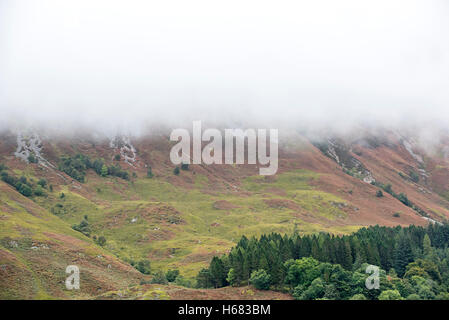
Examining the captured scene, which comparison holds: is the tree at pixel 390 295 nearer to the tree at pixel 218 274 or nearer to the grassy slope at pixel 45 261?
the tree at pixel 218 274

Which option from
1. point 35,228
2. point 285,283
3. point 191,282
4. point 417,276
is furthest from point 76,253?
point 417,276

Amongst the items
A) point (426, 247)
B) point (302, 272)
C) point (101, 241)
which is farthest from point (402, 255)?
point (101, 241)

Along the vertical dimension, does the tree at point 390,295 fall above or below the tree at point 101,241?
below

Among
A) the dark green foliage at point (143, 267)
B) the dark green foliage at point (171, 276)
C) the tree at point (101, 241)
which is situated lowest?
the dark green foliage at point (171, 276)

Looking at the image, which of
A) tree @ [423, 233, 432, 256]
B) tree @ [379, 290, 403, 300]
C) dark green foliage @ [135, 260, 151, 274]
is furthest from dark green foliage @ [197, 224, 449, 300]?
dark green foliage @ [135, 260, 151, 274]

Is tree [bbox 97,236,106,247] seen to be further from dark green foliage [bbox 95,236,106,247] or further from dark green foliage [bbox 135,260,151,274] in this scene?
dark green foliage [bbox 135,260,151,274]

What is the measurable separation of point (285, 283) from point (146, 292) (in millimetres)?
36168

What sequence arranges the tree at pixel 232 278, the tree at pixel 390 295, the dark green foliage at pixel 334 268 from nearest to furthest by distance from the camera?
the tree at pixel 390 295 < the dark green foliage at pixel 334 268 < the tree at pixel 232 278

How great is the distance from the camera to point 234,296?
10969 cm

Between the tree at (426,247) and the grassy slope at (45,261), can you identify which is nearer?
the grassy slope at (45,261)

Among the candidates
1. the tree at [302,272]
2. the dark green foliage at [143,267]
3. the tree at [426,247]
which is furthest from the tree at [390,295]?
the dark green foliage at [143,267]

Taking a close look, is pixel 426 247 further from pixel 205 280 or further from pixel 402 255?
pixel 205 280

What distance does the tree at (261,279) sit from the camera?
115m

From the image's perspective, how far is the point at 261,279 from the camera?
11450 centimetres
